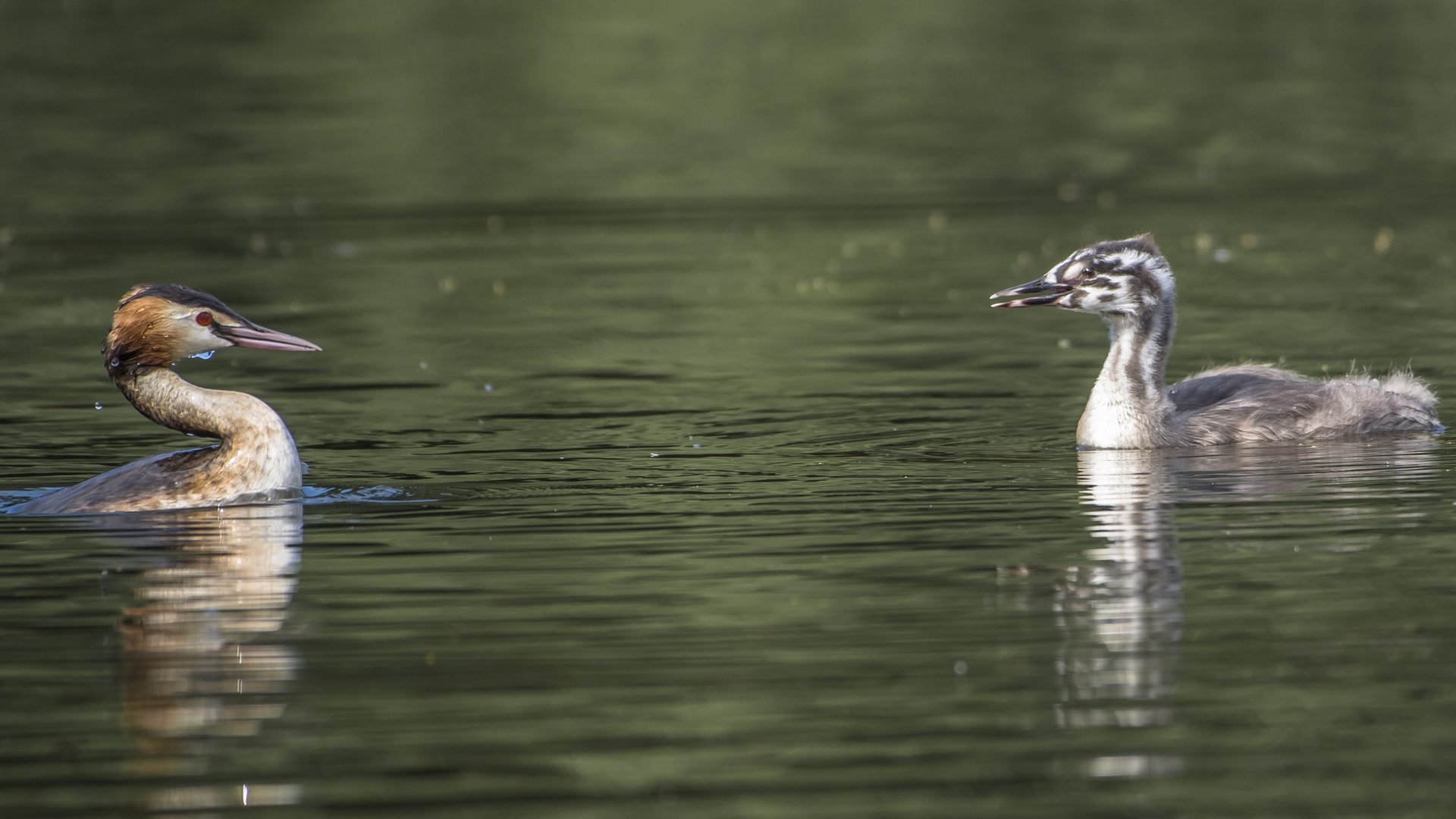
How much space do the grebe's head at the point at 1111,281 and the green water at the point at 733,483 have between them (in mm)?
903


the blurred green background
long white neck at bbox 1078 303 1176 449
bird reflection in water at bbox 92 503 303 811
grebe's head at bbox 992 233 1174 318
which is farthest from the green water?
grebe's head at bbox 992 233 1174 318

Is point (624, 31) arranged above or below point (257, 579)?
above

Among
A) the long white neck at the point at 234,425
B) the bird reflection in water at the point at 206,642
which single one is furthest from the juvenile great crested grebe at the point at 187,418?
the bird reflection in water at the point at 206,642

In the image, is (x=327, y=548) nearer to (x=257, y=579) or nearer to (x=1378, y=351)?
(x=257, y=579)

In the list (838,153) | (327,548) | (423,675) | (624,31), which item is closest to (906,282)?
(838,153)

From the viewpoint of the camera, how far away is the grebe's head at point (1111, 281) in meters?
13.1

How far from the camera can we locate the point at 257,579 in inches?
377

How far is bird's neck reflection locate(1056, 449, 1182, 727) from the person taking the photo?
7.52 meters

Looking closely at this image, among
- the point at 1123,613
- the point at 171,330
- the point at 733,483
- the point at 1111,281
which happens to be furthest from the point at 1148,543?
the point at 171,330

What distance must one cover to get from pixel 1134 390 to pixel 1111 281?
27.5 inches

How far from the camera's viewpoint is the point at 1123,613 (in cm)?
865

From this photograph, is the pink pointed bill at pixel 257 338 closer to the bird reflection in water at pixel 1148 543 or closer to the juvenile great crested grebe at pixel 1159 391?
the juvenile great crested grebe at pixel 1159 391

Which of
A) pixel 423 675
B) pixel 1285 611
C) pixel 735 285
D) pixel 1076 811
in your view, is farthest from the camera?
pixel 735 285

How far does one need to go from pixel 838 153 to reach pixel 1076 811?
76.3 ft
